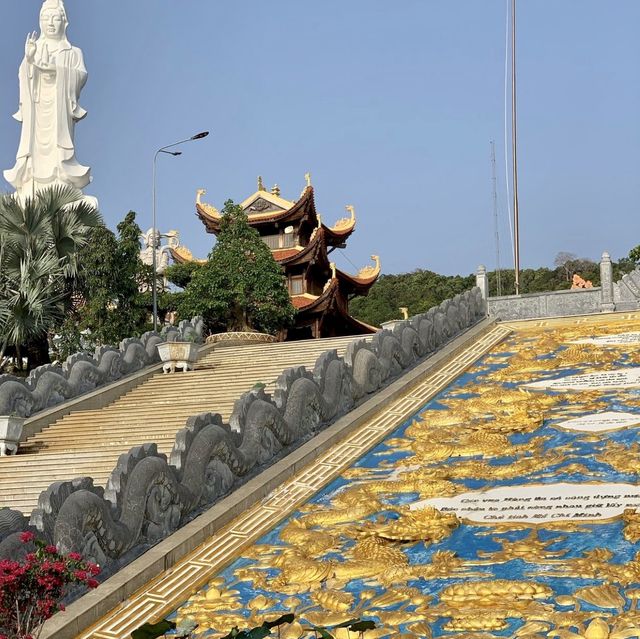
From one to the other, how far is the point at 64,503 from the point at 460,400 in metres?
5.89

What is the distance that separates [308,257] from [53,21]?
9.85 metres

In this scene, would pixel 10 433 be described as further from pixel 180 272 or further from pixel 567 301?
pixel 180 272

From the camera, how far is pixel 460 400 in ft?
39.8

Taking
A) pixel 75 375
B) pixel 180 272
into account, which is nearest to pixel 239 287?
pixel 180 272

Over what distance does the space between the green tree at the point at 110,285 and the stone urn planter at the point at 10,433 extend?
891 centimetres

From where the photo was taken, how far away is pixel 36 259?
59.1 ft

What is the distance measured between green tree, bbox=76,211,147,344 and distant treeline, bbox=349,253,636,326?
23.6 meters

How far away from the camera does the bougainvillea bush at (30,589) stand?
16.9 ft

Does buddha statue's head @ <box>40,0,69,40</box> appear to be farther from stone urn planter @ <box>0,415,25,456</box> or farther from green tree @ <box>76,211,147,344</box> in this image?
stone urn planter @ <box>0,415,25,456</box>

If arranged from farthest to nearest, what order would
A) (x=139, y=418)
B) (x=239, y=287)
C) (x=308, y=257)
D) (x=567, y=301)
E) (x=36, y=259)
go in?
1. (x=308, y=257)
2. (x=239, y=287)
3. (x=567, y=301)
4. (x=36, y=259)
5. (x=139, y=418)

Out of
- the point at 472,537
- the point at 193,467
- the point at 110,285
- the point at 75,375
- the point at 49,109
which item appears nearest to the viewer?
the point at 472,537

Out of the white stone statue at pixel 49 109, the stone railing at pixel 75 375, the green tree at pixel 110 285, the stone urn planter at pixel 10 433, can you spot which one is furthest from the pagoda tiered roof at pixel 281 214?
the stone urn planter at pixel 10 433

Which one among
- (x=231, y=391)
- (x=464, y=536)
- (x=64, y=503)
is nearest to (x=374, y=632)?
(x=464, y=536)

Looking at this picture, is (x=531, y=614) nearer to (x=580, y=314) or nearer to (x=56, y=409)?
(x=56, y=409)
